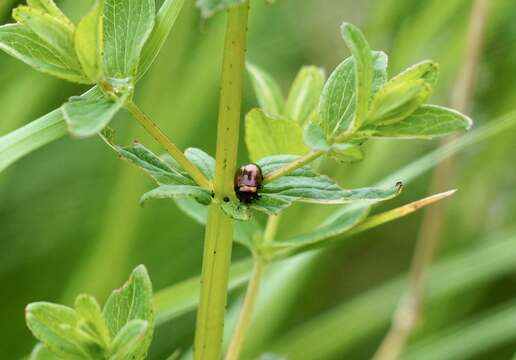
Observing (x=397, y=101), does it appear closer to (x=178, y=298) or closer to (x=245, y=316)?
(x=245, y=316)

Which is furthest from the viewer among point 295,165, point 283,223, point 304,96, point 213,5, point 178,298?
point 283,223

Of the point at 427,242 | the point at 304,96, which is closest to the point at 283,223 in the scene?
the point at 427,242

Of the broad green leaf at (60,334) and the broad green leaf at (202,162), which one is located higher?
the broad green leaf at (202,162)

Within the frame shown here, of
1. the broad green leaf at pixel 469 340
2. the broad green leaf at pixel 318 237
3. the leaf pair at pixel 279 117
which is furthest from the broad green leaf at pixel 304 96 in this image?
the broad green leaf at pixel 469 340

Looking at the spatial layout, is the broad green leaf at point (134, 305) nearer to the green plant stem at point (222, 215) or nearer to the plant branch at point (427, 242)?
the green plant stem at point (222, 215)

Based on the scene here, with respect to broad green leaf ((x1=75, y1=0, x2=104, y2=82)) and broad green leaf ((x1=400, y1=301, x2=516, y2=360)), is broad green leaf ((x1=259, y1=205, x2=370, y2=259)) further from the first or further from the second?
broad green leaf ((x1=400, y1=301, x2=516, y2=360))

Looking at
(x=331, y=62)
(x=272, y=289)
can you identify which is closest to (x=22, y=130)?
(x=272, y=289)
